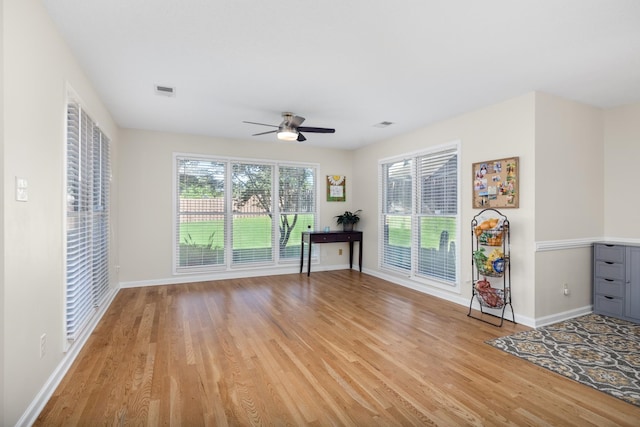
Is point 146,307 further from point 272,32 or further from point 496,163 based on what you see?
point 496,163

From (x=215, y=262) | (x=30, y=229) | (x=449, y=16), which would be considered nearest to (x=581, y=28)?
(x=449, y=16)

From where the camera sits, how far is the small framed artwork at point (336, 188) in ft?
21.7

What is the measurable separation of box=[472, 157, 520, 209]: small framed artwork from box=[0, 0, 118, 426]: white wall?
4.26 m

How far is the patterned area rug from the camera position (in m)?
2.34

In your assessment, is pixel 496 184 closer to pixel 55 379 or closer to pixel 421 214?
pixel 421 214

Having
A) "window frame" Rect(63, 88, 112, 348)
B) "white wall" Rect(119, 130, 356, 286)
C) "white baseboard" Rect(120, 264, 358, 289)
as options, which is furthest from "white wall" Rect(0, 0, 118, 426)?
"white baseboard" Rect(120, 264, 358, 289)

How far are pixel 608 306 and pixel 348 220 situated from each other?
404cm

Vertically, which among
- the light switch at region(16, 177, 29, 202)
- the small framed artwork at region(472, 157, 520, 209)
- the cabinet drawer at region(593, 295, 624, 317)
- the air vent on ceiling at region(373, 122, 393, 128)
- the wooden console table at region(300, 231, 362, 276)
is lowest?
the cabinet drawer at region(593, 295, 624, 317)

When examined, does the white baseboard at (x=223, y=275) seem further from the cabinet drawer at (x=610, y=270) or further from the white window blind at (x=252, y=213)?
the cabinet drawer at (x=610, y=270)

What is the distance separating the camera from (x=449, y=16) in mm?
2172

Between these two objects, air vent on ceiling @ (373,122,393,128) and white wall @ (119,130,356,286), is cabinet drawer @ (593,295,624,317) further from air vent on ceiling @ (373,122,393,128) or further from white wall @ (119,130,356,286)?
white wall @ (119,130,356,286)

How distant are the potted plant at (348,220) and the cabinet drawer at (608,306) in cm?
381

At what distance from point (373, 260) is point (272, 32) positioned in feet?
15.2

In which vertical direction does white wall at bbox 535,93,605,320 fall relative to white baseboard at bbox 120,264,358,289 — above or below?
above
